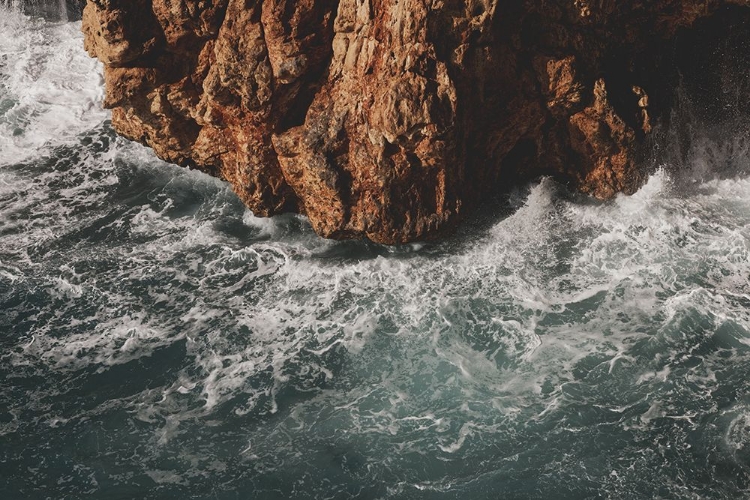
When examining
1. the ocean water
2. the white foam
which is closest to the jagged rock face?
the ocean water

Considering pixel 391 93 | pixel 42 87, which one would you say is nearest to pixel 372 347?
pixel 391 93

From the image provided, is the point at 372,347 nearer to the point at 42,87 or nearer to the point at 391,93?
the point at 391,93

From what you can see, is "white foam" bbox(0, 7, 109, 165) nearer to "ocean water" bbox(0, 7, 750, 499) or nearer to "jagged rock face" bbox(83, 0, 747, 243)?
"ocean water" bbox(0, 7, 750, 499)

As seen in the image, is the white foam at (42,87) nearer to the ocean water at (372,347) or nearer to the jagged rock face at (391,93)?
the ocean water at (372,347)

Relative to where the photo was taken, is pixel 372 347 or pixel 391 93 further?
pixel 372 347

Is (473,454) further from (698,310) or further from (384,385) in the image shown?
(698,310)

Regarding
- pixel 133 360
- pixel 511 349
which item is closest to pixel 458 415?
pixel 511 349

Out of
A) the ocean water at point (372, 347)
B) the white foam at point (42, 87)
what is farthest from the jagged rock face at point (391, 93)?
the white foam at point (42, 87)
